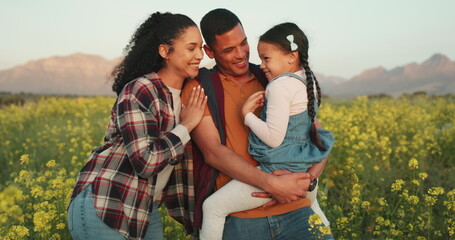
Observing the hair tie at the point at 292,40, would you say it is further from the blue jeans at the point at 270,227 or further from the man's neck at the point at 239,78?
the blue jeans at the point at 270,227

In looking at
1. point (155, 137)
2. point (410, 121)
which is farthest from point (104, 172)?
point (410, 121)

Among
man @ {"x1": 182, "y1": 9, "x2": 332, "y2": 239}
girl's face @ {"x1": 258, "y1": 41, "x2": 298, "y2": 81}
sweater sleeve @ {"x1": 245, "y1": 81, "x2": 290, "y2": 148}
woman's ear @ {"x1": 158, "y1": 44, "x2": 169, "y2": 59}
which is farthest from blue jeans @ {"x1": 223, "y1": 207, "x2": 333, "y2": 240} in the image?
woman's ear @ {"x1": 158, "y1": 44, "x2": 169, "y2": 59}

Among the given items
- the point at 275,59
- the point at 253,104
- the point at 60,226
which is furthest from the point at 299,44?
the point at 60,226

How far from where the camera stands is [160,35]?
8.21 feet

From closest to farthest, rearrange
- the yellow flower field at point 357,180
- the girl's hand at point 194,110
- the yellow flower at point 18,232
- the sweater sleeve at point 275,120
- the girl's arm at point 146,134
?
1. the girl's arm at point 146,134
2. the sweater sleeve at point 275,120
3. the girl's hand at point 194,110
4. the yellow flower at point 18,232
5. the yellow flower field at point 357,180

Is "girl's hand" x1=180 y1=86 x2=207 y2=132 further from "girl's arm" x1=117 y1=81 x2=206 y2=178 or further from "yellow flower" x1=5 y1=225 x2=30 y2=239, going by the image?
"yellow flower" x1=5 y1=225 x2=30 y2=239

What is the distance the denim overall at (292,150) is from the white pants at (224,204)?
174 mm

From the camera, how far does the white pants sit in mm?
2342

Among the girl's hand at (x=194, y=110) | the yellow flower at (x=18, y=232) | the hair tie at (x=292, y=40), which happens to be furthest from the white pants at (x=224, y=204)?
the yellow flower at (x=18, y=232)

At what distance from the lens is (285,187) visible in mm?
2320

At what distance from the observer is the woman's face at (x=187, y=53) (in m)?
2.42

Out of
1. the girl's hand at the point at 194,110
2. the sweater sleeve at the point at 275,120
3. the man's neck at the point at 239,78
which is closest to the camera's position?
the sweater sleeve at the point at 275,120

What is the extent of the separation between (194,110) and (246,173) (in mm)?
470

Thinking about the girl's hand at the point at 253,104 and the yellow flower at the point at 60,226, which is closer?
the girl's hand at the point at 253,104
